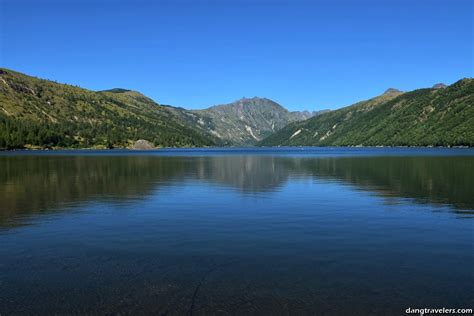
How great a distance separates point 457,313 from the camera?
15.9 metres

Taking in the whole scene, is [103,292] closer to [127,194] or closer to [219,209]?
[219,209]

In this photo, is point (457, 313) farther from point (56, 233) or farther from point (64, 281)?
point (56, 233)

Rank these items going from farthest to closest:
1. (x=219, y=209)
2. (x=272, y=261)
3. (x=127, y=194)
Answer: (x=127, y=194) → (x=219, y=209) → (x=272, y=261)

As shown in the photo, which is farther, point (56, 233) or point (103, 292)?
point (56, 233)

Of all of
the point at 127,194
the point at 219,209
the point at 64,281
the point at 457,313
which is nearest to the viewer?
the point at 457,313

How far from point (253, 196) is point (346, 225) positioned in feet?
70.8

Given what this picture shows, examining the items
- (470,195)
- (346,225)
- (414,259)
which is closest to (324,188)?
(470,195)

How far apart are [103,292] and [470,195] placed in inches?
1919

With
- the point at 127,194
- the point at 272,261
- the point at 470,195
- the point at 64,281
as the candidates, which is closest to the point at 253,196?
the point at 127,194

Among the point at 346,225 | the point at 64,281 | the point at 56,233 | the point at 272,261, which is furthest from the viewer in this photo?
the point at 346,225

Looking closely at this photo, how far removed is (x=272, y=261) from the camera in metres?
22.9

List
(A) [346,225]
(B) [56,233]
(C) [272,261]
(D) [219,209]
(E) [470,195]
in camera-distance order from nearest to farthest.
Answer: (C) [272,261], (B) [56,233], (A) [346,225], (D) [219,209], (E) [470,195]

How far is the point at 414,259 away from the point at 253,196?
32033 mm

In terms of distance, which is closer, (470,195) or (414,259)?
(414,259)
